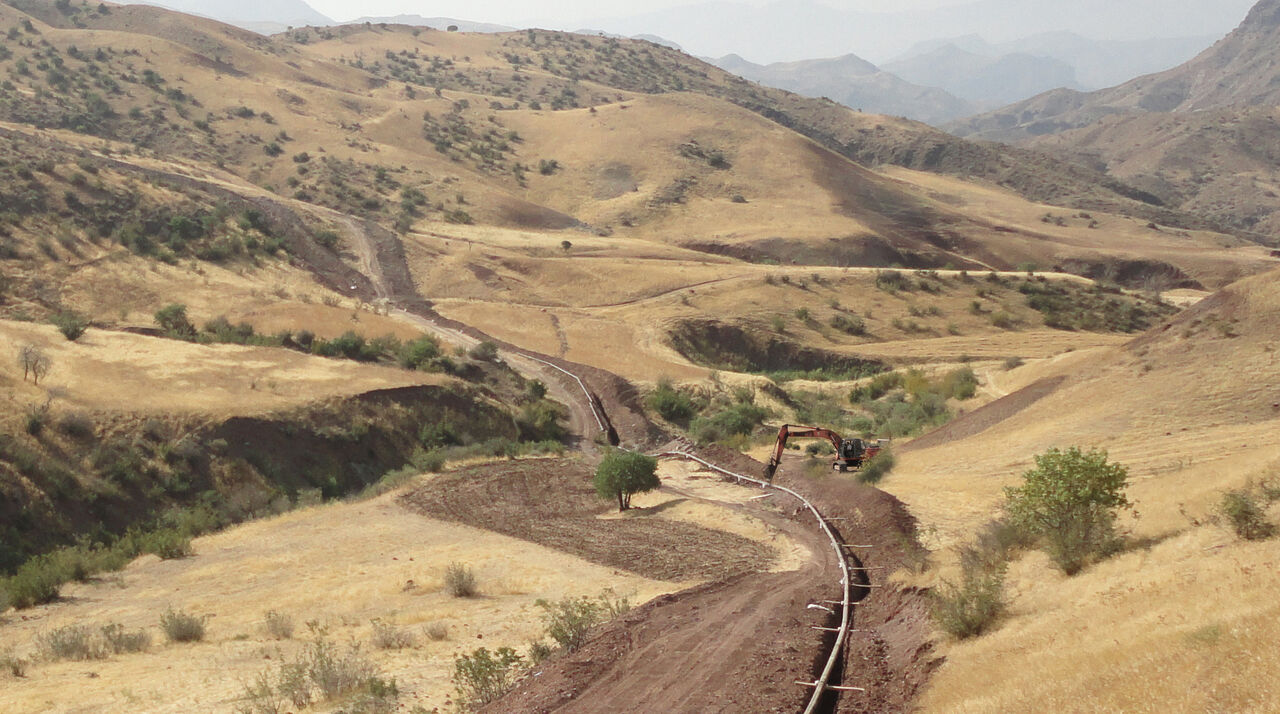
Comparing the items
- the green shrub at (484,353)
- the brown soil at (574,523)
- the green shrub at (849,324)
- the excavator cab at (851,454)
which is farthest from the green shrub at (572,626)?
the green shrub at (849,324)

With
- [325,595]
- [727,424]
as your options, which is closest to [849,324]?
[727,424]

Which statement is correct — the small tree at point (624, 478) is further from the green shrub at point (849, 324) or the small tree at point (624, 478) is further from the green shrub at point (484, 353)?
the green shrub at point (849, 324)

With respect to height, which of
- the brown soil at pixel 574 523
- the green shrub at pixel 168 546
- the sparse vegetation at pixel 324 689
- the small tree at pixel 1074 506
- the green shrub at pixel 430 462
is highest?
the small tree at pixel 1074 506

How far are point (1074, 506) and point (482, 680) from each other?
27.1ft

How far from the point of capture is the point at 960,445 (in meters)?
25.2

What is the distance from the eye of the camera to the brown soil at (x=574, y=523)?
18.2 m

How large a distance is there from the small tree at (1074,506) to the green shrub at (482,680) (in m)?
7.50

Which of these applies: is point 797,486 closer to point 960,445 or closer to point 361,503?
point 960,445

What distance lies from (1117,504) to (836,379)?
34.2 meters

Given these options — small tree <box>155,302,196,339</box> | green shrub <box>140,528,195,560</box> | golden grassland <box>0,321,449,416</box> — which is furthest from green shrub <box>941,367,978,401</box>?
small tree <box>155,302,196,339</box>

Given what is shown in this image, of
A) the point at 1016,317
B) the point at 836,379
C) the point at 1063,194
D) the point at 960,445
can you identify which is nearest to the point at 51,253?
the point at 836,379

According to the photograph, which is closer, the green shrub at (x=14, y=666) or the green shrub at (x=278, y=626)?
the green shrub at (x=14, y=666)

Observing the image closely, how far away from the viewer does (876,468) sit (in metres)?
24.0

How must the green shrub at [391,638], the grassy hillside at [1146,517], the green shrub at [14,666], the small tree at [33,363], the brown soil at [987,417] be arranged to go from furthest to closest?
the small tree at [33,363]
the brown soil at [987,417]
the green shrub at [391,638]
the green shrub at [14,666]
the grassy hillside at [1146,517]
